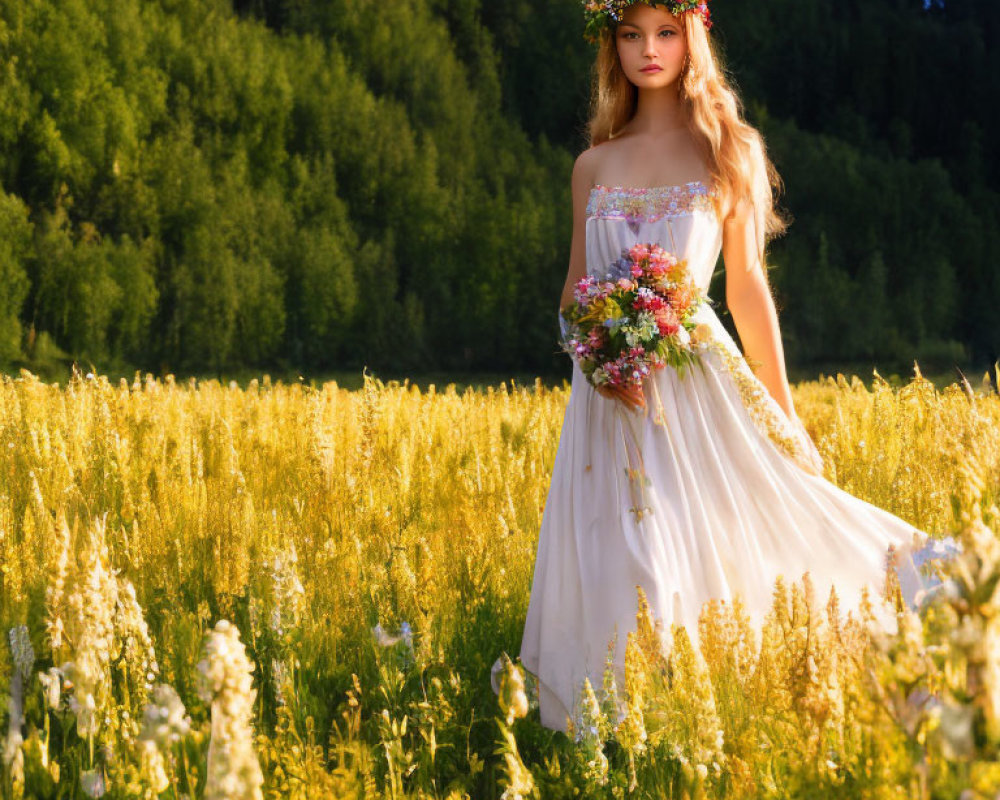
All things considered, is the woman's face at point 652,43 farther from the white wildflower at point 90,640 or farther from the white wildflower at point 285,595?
the white wildflower at point 90,640

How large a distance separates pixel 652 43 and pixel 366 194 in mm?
25372

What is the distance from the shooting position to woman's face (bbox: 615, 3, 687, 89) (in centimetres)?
354

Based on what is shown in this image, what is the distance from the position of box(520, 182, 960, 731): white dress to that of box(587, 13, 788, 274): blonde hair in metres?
0.11

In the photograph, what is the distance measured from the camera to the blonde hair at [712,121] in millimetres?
3473

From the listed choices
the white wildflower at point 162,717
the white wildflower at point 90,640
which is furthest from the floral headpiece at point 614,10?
the white wildflower at point 162,717

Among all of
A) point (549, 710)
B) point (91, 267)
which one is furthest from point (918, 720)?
point (91, 267)

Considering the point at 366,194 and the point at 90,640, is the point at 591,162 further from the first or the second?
the point at 366,194

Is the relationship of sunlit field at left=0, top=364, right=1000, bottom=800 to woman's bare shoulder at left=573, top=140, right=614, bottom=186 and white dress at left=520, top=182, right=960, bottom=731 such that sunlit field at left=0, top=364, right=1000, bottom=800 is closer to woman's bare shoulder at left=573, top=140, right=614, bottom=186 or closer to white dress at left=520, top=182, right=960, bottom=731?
white dress at left=520, top=182, right=960, bottom=731

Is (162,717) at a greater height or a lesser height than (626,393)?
lesser

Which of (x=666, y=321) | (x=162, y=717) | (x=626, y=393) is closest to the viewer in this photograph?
(x=162, y=717)

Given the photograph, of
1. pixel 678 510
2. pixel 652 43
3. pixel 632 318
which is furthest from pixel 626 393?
pixel 652 43

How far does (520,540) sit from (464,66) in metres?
30.7

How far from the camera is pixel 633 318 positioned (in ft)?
10.2

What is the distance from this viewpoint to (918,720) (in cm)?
119
